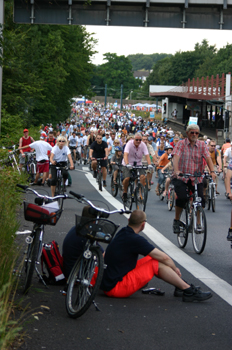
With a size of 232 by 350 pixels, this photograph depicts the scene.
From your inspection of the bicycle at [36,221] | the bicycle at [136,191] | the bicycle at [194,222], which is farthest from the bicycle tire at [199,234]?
the bicycle at [136,191]

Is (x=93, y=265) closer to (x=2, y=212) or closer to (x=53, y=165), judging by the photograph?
(x=2, y=212)

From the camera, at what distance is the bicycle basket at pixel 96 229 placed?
18.3 feet

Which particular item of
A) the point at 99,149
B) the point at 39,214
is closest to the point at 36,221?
the point at 39,214

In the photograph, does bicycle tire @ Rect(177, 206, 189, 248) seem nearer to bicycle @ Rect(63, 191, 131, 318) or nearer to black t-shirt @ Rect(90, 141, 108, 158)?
bicycle @ Rect(63, 191, 131, 318)

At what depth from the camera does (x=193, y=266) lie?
814cm

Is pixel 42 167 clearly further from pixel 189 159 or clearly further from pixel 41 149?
pixel 189 159

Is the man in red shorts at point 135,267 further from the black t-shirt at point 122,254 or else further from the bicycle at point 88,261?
the bicycle at point 88,261

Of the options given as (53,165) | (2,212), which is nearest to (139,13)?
(53,165)

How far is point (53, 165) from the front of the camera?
15.1 m

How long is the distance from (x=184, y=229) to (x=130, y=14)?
13753 mm

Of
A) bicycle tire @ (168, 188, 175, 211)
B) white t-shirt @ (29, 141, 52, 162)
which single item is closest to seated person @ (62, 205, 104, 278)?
bicycle tire @ (168, 188, 175, 211)

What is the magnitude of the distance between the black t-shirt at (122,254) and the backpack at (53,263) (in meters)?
0.61

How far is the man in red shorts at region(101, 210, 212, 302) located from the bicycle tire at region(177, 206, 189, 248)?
120 inches

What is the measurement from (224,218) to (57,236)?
16.2 feet
